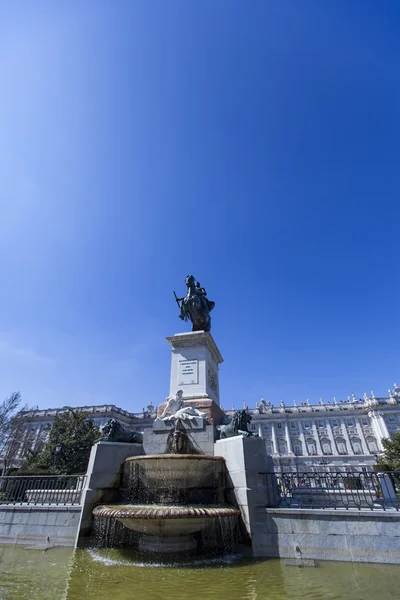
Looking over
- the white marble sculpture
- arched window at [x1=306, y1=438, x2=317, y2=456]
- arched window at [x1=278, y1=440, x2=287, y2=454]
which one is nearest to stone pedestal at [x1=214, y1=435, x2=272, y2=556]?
the white marble sculpture

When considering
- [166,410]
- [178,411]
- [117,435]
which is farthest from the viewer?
[166,410]

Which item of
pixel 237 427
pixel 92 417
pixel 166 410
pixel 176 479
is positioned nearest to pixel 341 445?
pixel 92 417

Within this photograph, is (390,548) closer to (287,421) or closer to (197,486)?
(197,486)

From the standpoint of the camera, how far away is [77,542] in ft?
26.8

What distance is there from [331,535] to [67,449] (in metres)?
31.4

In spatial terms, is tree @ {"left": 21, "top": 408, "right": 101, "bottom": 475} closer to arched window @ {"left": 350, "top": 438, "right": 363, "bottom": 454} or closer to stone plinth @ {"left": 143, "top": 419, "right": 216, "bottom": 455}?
stone plinth @ {"left": 143, "top": 419, "right": 216, "bottom": 455}

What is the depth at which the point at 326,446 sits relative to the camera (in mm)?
86312

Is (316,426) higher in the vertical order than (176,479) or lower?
higher

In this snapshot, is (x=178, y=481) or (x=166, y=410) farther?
(x=166, y=410)

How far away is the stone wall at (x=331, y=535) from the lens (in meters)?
6.67

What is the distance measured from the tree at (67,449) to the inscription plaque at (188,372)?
863 inches

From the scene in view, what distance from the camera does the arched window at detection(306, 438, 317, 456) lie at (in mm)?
86113

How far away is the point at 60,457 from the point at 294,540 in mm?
30156

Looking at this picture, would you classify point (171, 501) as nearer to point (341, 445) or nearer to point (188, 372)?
point (188, 372)
